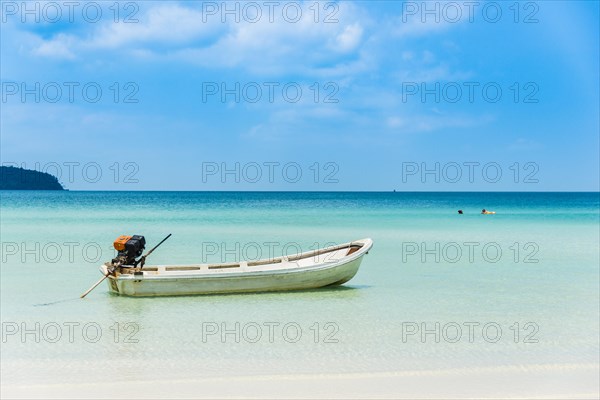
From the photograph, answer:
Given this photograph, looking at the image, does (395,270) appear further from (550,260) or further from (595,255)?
(595,255)

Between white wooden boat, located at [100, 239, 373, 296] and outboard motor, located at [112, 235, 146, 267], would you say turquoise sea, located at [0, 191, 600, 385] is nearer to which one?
white wooden boat, located at [100, 239, 373, 296]

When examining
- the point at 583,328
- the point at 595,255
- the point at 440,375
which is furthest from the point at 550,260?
the point at 440,375

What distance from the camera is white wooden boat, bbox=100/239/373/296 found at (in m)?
12.7

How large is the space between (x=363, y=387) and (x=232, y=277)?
5.79m

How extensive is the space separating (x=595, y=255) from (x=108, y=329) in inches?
655

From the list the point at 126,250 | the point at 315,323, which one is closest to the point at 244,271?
the point at 126,250

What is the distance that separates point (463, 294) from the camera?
13609mm

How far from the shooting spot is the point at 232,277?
12.8 meters

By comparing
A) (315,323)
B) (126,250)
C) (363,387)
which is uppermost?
(126,250)

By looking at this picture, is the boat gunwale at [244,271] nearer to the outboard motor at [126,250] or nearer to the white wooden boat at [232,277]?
the white wooden boat at [232,277]

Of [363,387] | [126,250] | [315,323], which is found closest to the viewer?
[363,387]

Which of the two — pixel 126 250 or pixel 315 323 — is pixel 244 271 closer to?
pixel 126 250

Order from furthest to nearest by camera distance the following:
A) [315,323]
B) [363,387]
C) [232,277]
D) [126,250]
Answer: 1. [126,250]
2. [232,277]
3. [315,323]
4. [363,387]

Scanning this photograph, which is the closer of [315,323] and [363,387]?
[363,387]
